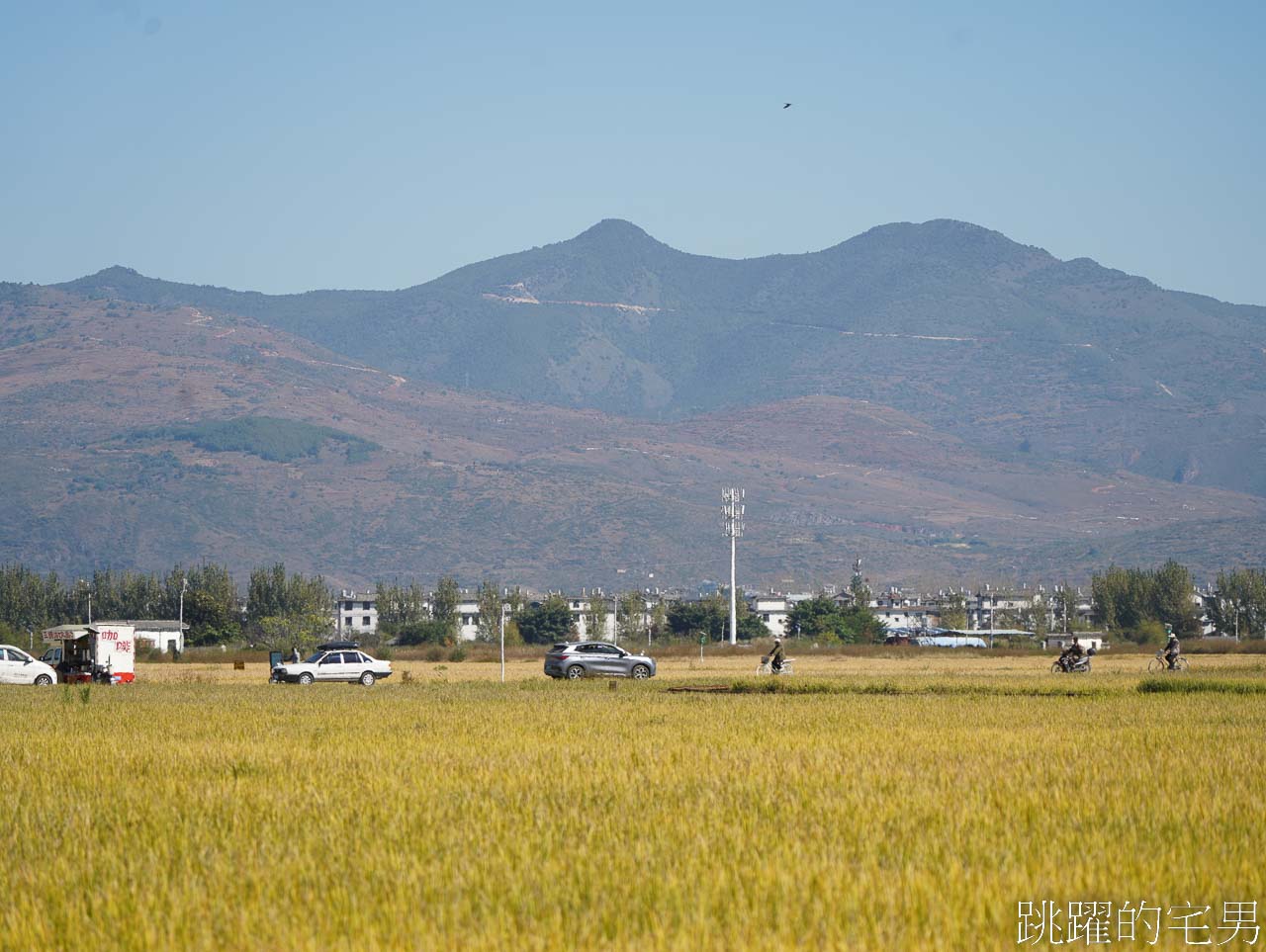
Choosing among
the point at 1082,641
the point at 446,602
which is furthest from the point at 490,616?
the point at 1082,641

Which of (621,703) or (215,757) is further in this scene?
(621,703)

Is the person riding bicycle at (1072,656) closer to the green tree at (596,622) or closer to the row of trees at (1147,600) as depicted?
the green tree at (596,622)

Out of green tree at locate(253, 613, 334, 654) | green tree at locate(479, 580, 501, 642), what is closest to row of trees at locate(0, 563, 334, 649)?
green tree at locate(253, 613, 334, 654)

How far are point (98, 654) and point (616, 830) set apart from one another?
4637cm

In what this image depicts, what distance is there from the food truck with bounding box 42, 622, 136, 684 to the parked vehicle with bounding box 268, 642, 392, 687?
5226 mm

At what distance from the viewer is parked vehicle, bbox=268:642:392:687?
194 feet

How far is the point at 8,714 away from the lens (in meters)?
36.9

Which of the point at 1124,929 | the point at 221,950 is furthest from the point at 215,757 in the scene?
the point at 1124,929

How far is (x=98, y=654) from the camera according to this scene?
194 ft

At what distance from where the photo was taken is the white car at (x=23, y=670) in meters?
56.6

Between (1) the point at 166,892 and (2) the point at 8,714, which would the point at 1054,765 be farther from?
(2) the point at 8,714

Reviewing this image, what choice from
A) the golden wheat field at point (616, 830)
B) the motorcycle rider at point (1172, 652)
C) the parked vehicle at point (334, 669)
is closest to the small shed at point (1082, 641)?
the motorcycle rider at point (1172, 652)

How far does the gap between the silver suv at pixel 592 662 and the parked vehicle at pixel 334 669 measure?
20.6ft

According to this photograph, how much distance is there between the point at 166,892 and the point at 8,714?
1002 inches
